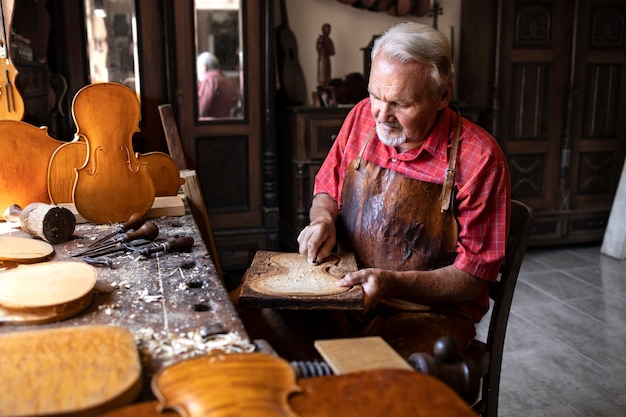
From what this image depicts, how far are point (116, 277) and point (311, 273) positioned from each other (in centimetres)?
53

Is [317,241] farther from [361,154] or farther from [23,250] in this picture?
[23,250]

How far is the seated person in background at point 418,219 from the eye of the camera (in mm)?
1857

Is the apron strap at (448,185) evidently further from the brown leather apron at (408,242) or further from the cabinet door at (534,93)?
the cabinet door at (534,93)

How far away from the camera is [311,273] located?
173cm

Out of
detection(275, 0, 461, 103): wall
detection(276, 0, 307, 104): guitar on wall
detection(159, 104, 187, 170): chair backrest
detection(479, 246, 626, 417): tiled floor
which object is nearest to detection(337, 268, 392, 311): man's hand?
detection(479, 246, 626, 417): tiled floor

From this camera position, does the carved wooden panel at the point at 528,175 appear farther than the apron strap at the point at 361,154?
Yes

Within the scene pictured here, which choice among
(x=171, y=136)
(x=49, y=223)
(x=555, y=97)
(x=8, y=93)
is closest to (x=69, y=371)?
(x=49, y=223)

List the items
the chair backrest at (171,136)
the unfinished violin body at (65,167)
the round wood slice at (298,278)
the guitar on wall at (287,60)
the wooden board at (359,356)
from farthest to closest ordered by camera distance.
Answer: the guitar on wall at (287,60) → the chair backrest at (171,136) → the unfinished violin body at (65,167) → the round wood slice at (298,278) → the wooden board at (359,356)

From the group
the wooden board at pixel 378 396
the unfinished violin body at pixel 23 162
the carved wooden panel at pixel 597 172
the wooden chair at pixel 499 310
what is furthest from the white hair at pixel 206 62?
the wooden board at pixel 378 396

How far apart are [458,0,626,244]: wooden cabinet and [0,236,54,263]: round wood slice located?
3.79 meters

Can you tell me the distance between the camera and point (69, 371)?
101 cm

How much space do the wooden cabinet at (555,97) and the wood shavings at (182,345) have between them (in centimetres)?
396

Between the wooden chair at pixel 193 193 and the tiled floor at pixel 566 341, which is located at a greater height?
the wooden chair at pixel 193 193

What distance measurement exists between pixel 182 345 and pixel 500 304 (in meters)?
1.09
